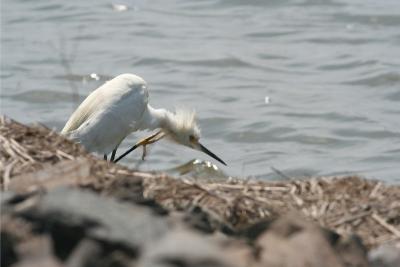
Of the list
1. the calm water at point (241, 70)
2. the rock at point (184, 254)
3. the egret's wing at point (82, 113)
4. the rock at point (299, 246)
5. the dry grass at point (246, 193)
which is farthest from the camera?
the calm water at point (241, 70)

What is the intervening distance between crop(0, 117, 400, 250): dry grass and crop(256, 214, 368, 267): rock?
45cm

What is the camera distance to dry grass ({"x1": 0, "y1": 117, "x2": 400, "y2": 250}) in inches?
210

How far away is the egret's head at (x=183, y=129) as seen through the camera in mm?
11271

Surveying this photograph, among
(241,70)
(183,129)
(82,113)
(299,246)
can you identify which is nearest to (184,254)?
(299,246)

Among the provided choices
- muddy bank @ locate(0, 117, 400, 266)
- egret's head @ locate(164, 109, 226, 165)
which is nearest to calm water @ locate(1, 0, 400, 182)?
egret's head @ locate(164, 109, 226, 165)

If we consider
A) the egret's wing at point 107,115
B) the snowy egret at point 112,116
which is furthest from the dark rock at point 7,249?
the egret's wing at point 107,115

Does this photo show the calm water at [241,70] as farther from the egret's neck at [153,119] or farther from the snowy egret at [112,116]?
the snowy egret at [112,116]

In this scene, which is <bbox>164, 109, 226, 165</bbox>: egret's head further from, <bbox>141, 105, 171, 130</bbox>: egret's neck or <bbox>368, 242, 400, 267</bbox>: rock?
<bbox>368, 242, 400, 267</bbox>: rock

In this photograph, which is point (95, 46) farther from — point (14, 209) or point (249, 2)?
point (14, 209)

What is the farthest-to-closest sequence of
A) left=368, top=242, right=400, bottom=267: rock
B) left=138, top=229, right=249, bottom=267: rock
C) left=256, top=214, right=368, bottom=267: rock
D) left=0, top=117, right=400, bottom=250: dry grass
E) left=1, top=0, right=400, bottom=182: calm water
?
left=1, top=0, right=400, bottom=182: calm water, left=0, top=117, right=400, bottom=250: dry grass, left=368, top=242, right=400, bottom=267: rock, left=256, top=214, right=368, bottom=267: rock, left=138, top=229, right=249, bottom=267: rock

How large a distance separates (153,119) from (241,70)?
538 cm

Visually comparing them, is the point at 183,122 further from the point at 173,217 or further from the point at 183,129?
the point at 173,217

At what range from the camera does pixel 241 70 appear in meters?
16.4

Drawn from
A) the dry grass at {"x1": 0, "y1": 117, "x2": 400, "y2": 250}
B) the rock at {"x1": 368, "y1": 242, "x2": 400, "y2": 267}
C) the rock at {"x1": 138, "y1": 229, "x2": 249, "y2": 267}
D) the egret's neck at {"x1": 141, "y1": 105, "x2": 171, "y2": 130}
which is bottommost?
the egret's neck at {"x1": 141, "y1": 105, "x2": 171, "y2": 130}
